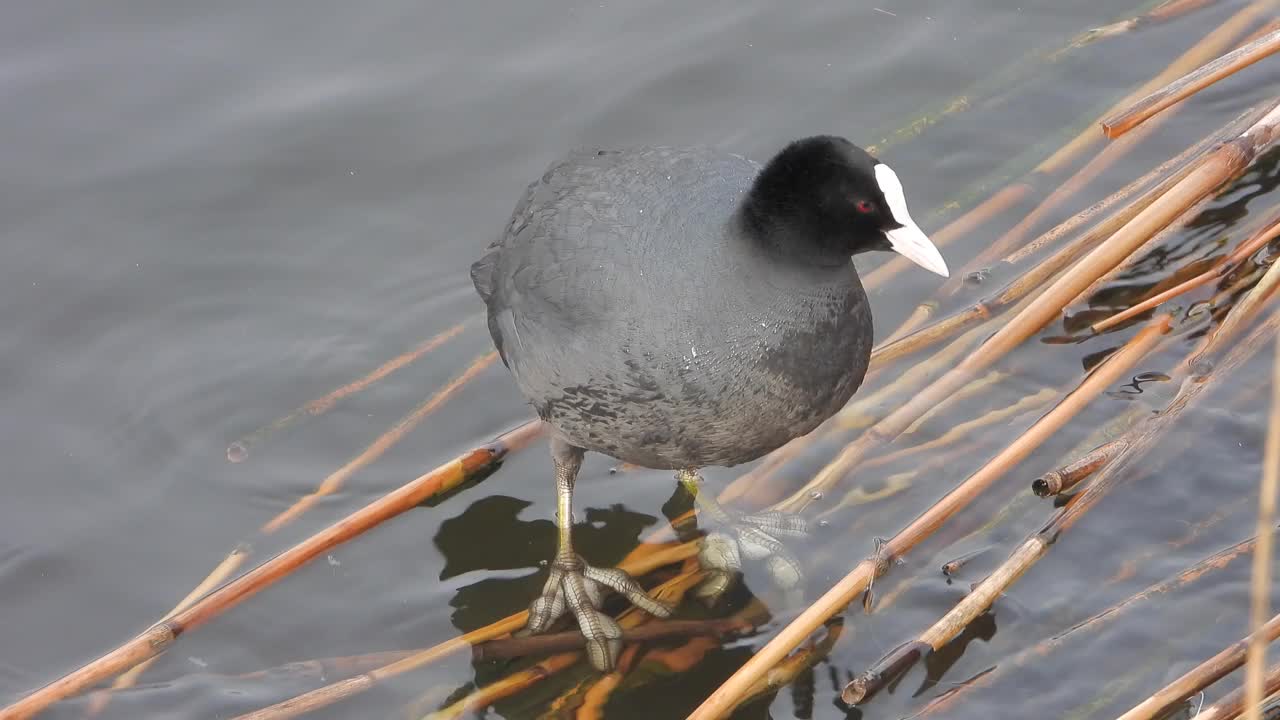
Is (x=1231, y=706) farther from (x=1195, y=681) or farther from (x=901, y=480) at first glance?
(x=901, y=480)

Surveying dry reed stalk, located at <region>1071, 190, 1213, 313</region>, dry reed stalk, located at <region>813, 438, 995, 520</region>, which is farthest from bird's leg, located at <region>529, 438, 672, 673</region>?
dry reed stalk, located at <region>1071, 190, 1213, 313</region>

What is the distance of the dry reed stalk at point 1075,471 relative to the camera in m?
3.53

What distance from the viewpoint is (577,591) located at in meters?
3.82

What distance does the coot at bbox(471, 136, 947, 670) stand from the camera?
319cm

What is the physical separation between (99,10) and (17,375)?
76.7 inches

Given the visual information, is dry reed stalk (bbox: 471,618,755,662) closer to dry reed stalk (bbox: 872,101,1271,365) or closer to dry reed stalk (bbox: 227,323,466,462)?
dry reed stalk (bbox: 872,101,1271,365)

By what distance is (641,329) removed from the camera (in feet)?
10.8

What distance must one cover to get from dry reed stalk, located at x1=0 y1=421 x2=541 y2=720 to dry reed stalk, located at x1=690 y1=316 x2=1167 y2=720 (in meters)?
1.20

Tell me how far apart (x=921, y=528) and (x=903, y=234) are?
0.79 m

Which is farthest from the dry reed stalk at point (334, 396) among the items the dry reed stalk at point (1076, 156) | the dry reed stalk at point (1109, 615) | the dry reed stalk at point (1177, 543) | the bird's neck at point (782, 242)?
the dry reed stalk at point (1177, 543)

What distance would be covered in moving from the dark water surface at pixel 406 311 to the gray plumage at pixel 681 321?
0.63 metres

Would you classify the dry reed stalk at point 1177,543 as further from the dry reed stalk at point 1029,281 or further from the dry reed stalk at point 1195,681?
the dry reed stalk at point 1029,281

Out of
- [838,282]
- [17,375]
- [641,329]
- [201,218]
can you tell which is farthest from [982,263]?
[17,375]

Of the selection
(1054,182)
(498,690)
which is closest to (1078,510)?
(498,690)
